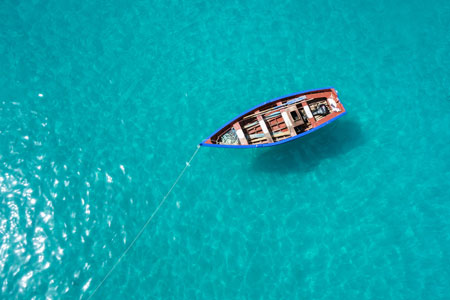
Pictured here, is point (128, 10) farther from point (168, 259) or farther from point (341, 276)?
point (341, 276)

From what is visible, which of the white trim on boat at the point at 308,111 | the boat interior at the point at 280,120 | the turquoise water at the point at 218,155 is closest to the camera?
the turquoise water at the point at 218,155

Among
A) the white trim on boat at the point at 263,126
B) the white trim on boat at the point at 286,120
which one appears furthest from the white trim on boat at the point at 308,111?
the white trim on boat at the point at 263,126

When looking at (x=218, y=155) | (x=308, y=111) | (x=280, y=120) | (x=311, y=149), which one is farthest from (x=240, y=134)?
(x=311, y=149)

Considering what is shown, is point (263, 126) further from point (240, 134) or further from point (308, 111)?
point (308, 111)

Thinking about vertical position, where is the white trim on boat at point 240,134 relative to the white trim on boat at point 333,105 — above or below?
above

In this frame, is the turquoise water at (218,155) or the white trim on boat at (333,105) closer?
the turquoise water at (218,155)

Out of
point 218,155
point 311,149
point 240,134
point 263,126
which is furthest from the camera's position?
point 311,149

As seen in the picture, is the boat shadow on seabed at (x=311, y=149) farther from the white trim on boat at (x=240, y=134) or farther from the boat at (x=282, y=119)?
the white trim on boat at (x=240, y=134)
